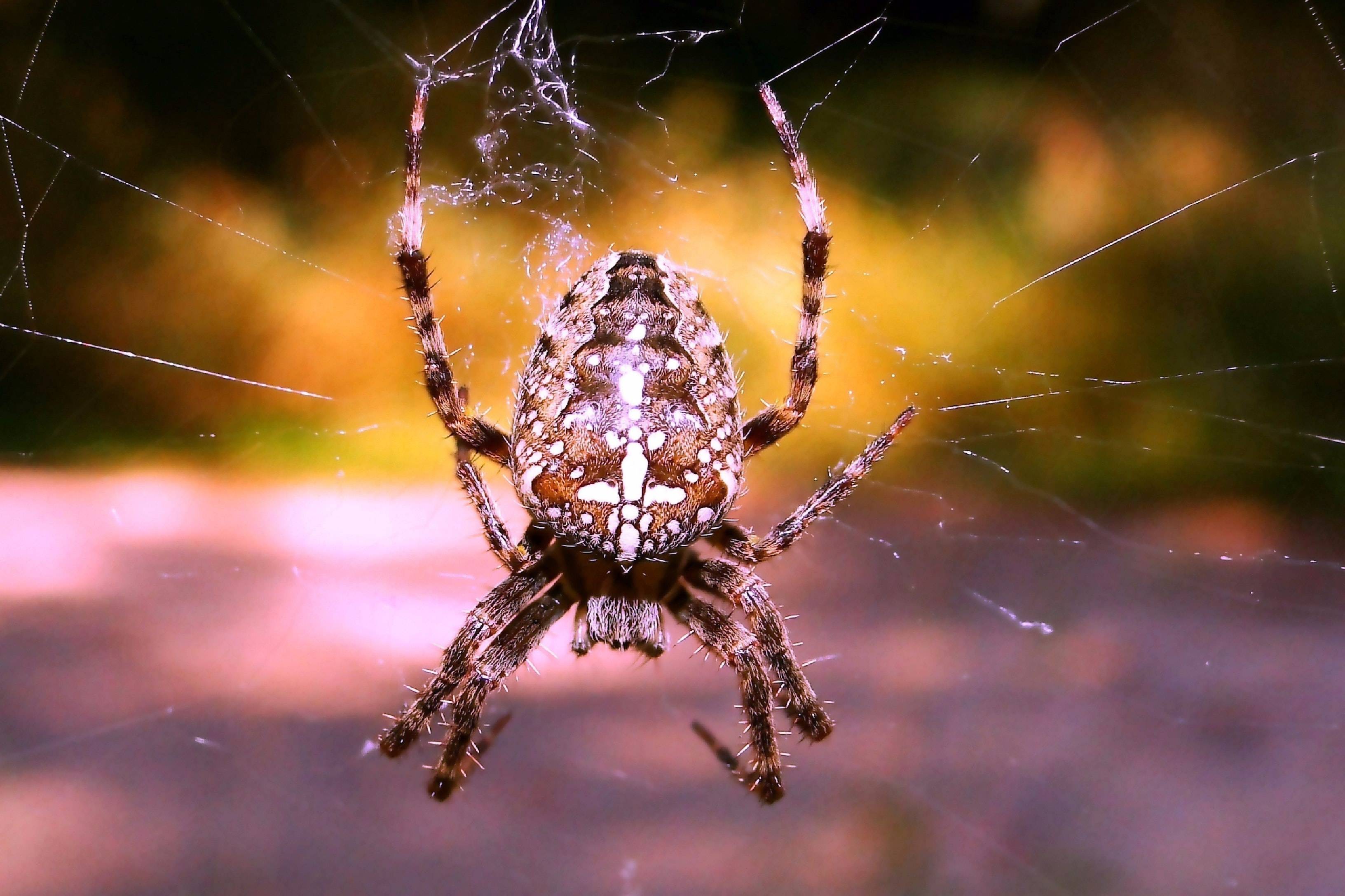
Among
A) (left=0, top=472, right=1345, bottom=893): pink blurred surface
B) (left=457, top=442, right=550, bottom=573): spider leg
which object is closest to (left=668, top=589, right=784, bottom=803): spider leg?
(left=457, top=442, right=550, bottom=573): spider leg

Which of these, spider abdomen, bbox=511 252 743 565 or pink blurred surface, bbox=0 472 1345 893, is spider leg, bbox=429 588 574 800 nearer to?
spider abdomen, bbox=511 252 743 565

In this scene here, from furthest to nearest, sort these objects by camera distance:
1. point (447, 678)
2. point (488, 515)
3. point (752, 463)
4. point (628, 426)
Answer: point (752, 463), point (447, 678), point (488, 515), point (628, 426)

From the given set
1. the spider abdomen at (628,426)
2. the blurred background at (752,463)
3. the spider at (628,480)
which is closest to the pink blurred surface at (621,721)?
the blurred background at (752,463)

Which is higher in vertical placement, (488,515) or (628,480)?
(488,515)

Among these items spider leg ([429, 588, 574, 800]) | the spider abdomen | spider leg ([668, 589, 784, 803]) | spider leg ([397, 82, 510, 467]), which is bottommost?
spider leg ([668, 589, 784, 803])

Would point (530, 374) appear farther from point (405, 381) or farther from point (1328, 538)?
point (1328, 538)

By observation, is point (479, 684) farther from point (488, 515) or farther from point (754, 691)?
point (754, 691)

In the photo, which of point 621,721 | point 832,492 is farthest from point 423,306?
point 621,721
